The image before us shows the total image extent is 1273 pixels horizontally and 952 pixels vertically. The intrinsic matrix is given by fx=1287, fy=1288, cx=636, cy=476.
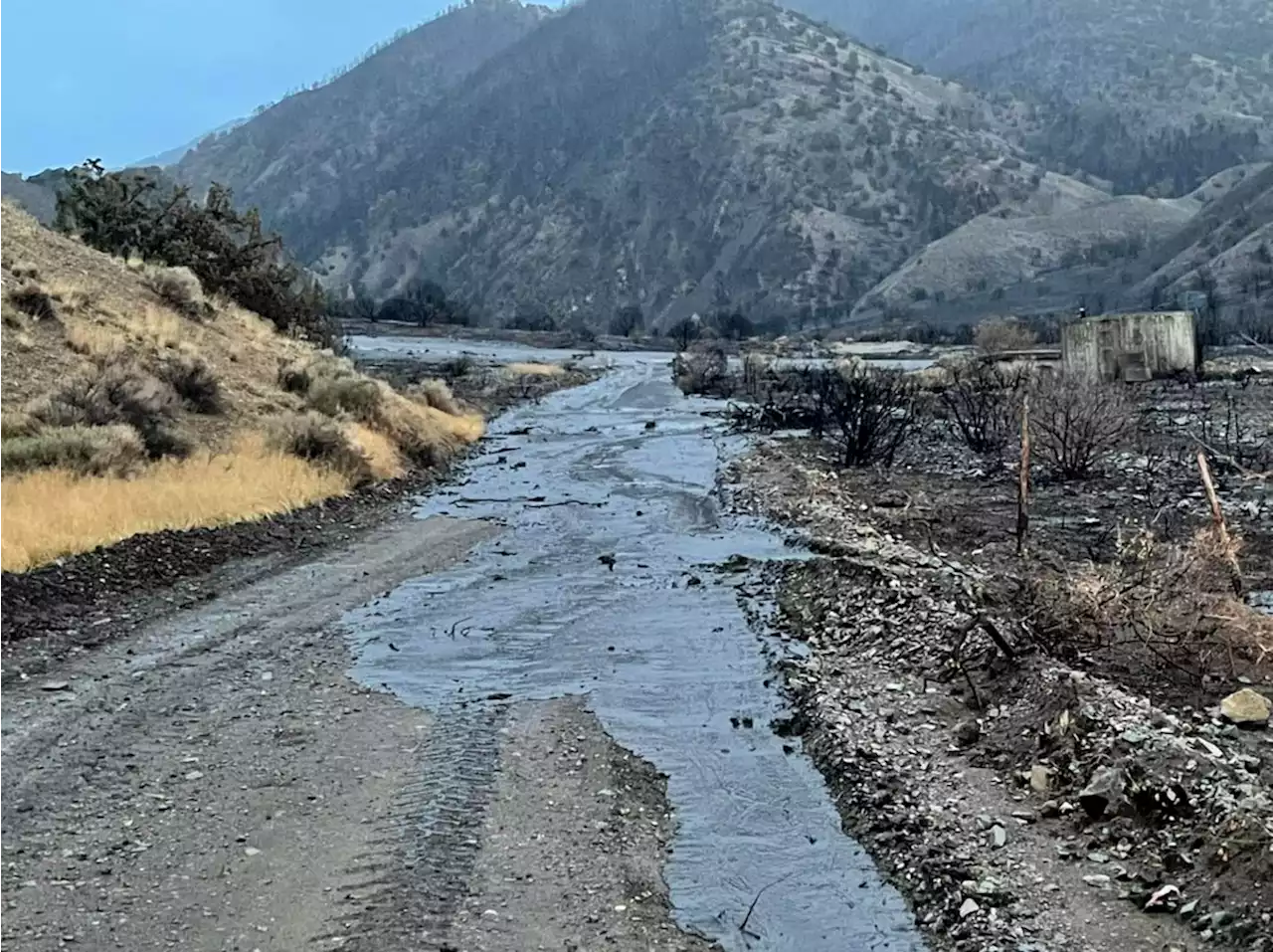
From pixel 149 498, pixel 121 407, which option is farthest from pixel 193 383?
pixel 149 498

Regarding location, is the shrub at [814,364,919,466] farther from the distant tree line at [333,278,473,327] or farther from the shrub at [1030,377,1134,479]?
the distant tree line at [333,278,473,327]

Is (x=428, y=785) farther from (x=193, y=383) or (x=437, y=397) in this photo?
(x=437, y=397)

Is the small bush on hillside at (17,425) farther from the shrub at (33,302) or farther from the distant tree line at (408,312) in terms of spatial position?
the distant tree line at (408,312)

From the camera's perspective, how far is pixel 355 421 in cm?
2803

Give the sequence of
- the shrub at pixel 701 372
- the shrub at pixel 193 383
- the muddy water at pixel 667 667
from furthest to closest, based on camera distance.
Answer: the shrub at pixel 701 372
the shrub at pixel 193 383
the muddy water at pixel 667 667

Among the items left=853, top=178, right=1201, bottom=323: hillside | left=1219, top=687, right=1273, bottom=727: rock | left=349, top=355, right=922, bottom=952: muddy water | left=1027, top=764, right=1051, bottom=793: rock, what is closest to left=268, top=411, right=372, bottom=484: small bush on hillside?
left=349, top=355, right=922, bottom=952: muddy water

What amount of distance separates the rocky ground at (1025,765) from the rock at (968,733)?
0.7 inches

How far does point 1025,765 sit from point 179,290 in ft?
101

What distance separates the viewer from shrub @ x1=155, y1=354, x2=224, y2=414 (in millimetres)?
25469

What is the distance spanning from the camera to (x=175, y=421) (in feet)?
77.6

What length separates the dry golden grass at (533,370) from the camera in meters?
66.7

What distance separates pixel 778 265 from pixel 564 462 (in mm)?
144745

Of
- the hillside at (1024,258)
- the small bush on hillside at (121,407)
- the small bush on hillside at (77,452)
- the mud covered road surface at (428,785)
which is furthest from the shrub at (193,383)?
the hillside at (1024,258)

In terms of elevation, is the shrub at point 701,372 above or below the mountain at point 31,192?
below
